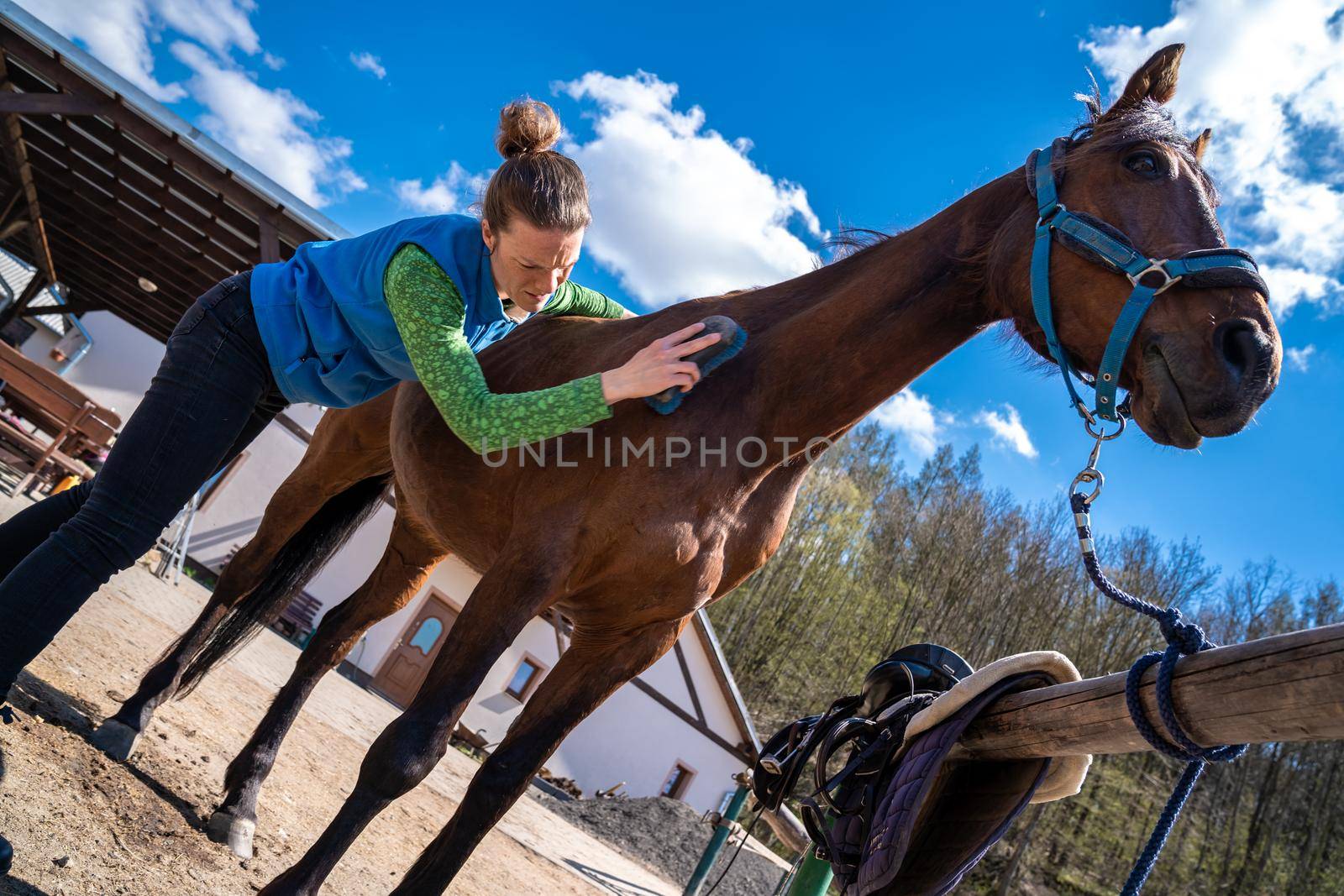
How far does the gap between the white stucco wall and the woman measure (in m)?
13.1

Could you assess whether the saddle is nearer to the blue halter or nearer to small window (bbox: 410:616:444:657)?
the blue halter

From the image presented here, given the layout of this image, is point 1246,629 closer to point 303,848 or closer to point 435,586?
point 435,586

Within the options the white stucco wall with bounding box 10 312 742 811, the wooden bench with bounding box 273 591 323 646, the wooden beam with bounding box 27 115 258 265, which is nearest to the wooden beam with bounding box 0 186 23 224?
the wooden beam with bounding box 27 115 258 265

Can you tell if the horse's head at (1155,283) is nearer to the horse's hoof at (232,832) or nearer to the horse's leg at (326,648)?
the horse's leg at (326,648)

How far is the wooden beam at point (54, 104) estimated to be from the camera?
8.51 metres

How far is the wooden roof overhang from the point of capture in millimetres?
8945

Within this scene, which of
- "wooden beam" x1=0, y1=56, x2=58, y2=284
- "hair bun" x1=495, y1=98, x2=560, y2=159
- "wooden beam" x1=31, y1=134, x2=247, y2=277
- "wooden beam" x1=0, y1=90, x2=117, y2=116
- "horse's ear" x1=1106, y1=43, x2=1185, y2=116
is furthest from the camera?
"wooden beam" x1=31, y1=134, x2=247, y2=277

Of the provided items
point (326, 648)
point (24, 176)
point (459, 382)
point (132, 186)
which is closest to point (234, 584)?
point (326, 648)

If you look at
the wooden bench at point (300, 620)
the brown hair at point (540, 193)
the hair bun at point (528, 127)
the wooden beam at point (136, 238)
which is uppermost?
the wooden beam at point (136, 238)

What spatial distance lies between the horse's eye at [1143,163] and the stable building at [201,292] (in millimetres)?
9194

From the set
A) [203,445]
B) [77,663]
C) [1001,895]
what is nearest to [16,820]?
[203,445]

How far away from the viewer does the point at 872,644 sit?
26188mm

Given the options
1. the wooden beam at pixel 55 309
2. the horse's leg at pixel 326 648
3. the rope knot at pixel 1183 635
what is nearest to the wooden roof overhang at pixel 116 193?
the wooden beam at pixel 55 309

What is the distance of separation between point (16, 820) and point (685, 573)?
65.8 inches
